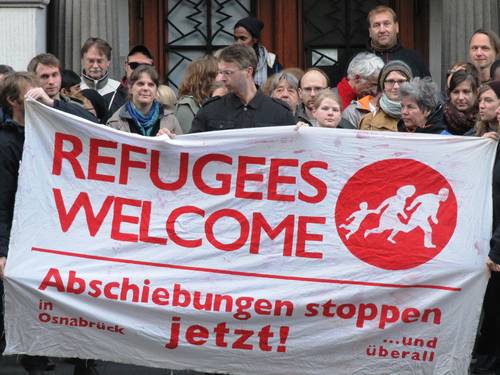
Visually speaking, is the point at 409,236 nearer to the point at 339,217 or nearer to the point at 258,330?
the point at 339,217

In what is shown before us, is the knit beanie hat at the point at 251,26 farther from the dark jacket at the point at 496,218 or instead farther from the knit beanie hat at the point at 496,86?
the dark jacket at the point at 496,218

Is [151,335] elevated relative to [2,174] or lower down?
lower down

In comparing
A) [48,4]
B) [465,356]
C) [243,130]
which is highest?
[48,4]

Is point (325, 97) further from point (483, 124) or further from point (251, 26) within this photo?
point (251, 26)

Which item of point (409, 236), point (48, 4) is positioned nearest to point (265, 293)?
point (409, 236)

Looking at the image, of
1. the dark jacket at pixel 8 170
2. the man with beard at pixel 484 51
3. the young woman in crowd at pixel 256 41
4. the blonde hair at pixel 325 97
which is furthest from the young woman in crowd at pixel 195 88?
the dark jacket at pixel 8 170

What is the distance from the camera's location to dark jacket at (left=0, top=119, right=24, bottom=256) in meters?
10.4

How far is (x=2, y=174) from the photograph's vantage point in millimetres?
10484

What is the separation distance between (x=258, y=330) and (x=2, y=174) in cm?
189

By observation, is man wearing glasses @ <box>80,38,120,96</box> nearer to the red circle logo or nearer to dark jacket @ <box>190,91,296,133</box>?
dark jacket @ <box>190,91,296,133</box>

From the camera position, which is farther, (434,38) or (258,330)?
(434,38)

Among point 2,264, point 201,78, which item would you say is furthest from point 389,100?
point 2,264

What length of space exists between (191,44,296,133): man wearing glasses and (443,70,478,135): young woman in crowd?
1283 mm

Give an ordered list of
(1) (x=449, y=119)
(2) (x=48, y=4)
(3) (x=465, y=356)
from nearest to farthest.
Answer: (3) (x=465, y=356), (1) (x=449, y=119), (2) (x=48, y=4)
